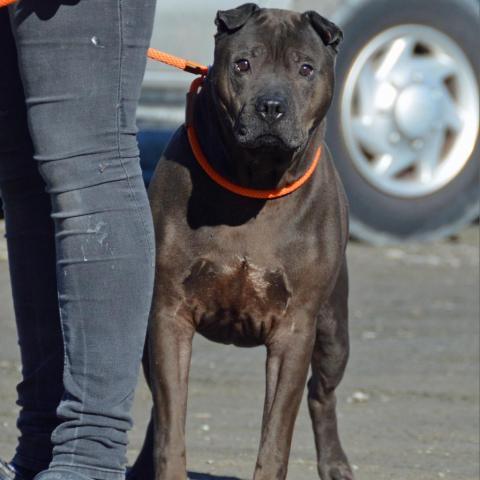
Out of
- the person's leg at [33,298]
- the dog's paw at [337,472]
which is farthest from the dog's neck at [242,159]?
the dog's paw at [337,472]

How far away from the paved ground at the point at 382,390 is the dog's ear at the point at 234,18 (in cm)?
129

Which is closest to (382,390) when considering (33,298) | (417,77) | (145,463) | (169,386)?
(145,463)

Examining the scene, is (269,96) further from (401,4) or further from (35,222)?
(401,4)

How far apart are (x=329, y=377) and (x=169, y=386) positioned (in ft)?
2.31

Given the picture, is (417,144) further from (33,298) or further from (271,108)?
(33,298)

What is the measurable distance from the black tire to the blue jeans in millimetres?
Answer: 4360

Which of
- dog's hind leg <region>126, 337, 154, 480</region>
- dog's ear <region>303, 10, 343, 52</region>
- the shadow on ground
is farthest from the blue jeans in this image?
the shadow on ground

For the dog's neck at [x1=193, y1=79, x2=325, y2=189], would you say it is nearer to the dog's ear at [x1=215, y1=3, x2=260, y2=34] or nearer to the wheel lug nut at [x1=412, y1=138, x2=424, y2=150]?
the dog's ear at [x1=215, y1=3, x2=260, y2=34]

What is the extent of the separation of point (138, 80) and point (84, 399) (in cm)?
69

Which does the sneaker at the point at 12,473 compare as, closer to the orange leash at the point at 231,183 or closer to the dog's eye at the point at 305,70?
the orange leash at the point at 231,183

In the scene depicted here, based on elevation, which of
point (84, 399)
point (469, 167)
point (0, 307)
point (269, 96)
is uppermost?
point (269, 96)

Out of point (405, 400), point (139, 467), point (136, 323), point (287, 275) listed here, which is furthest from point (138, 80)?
point (405, 400)

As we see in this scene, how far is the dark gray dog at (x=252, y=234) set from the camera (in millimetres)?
3639

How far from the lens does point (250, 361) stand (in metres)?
5.70
